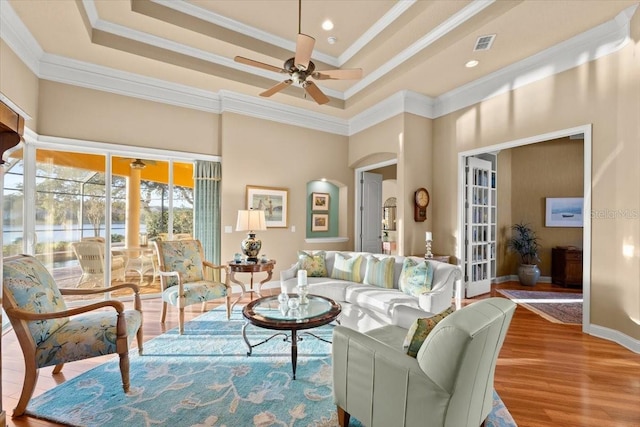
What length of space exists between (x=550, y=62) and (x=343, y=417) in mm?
4672

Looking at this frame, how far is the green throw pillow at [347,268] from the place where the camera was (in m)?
4.06

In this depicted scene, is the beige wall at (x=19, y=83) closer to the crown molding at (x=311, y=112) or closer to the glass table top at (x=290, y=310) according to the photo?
the crown molding at (x=311, y=112)

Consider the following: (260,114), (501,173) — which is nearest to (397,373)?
(260,114)

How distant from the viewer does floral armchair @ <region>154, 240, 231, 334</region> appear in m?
3.46

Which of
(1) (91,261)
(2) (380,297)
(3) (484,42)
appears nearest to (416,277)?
(2) (380,297)

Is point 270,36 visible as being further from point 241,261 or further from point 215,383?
point 215,383

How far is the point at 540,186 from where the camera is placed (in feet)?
20.7

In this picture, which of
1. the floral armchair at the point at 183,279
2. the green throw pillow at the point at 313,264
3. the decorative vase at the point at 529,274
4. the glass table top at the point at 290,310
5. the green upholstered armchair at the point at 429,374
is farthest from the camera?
the decorative vase at the point at 529,274

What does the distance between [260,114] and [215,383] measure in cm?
439

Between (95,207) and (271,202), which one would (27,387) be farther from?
(271,202)

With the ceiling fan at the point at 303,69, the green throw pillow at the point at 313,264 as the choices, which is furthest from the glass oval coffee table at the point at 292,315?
the ceiling fan at the point at 303,69

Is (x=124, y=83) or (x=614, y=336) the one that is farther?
(x=124, y=83)

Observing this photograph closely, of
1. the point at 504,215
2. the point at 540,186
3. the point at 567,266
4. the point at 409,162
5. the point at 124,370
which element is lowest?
the point at 124,370

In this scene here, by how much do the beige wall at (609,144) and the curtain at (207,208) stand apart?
15.7ft
